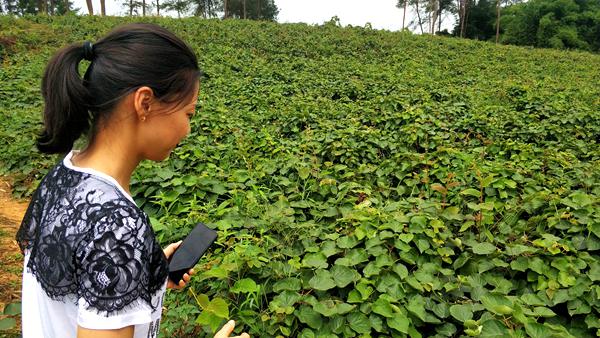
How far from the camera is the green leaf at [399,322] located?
6.51 feet

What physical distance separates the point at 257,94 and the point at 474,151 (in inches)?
183

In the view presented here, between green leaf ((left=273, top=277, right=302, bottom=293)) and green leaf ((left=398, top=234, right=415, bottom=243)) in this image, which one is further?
green leaf ((left=398, top=234, right=415, bottom=243))

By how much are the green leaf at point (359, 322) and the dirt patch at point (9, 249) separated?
186 centimetres

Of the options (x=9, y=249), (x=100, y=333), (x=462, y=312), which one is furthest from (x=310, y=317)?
(x=9, y=249)

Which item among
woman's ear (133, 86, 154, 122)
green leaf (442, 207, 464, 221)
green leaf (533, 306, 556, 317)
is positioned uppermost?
woman's ear (133, 86, 154, 122)

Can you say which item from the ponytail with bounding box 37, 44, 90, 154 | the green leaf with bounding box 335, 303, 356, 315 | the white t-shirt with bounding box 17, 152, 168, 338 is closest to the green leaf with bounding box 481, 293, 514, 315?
the green leaf with bounding box 335, 303, 356, 315

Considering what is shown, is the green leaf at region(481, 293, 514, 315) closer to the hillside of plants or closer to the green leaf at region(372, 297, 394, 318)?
the hillside of plants

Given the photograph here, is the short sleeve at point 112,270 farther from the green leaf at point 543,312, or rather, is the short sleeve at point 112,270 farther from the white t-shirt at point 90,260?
the green leaf at point 543,312

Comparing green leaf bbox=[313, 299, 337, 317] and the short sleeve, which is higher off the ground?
the short sleeve

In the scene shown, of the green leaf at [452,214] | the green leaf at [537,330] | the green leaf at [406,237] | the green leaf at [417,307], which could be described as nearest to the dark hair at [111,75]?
the green leaf at [417,307]

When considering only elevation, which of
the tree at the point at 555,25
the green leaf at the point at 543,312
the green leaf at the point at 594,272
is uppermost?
the tree at the point at 555,25

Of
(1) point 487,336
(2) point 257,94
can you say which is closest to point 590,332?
(1) point 487,336

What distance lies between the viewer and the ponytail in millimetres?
A: 977

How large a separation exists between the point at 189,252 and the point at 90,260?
1.89ft
